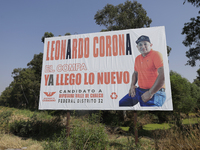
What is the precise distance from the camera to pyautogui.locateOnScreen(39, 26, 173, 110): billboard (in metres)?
7.68

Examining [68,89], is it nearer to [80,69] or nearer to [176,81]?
[80,69]

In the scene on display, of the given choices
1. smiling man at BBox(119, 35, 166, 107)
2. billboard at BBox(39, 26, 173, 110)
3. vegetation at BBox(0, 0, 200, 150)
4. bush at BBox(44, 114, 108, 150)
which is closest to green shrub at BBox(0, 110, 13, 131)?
vegetation at BBox(0, 0, 200, 150)

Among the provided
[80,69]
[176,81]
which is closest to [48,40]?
[80,69]

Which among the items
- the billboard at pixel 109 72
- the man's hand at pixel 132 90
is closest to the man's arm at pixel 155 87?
the billboard at pixel 109 72

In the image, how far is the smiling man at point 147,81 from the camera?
7.52 meters

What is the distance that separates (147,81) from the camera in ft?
25.5

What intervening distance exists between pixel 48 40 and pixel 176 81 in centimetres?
1608

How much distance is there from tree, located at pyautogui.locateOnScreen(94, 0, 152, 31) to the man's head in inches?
563

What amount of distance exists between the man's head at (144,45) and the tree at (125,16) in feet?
46.9

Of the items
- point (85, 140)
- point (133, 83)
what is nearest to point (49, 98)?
point (85, 140)

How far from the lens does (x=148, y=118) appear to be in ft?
66.7

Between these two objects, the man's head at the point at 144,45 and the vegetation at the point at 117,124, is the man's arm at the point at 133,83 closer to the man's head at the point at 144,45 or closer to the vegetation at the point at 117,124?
the man's head at the point at 144,45

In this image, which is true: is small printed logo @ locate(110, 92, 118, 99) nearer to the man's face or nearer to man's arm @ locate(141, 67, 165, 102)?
man's arm @ locate(141, 67, 165, 102)

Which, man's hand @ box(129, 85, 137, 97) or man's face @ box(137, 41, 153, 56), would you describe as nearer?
man's hand @ box(129, 85, 137, 97)
